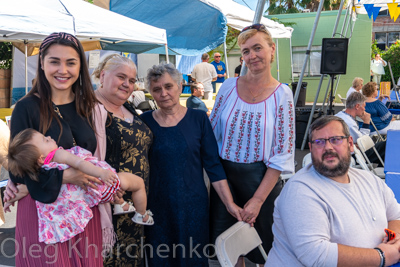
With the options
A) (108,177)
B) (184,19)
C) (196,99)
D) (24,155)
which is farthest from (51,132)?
(184,19)

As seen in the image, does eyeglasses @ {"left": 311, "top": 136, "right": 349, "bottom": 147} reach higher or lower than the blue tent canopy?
lower

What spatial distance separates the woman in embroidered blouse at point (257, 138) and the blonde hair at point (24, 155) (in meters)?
1.16

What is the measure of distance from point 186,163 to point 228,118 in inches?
15.2

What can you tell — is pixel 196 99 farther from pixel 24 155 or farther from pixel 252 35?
pixel 24 155

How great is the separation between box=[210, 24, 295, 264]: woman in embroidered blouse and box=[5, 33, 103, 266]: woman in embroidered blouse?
862mm

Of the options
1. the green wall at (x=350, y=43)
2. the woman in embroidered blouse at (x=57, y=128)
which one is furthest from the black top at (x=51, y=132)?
the green wall at (x=350, y=43)

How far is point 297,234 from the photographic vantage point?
1.82 m

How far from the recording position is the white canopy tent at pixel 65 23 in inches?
195

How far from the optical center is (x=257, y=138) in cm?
244

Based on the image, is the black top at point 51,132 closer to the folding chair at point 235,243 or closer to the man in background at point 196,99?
the folding chair at point 235,243

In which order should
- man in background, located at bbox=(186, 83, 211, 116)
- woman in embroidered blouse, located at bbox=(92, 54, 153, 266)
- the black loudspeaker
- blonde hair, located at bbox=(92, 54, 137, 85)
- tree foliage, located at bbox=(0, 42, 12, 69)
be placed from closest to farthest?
1. woman in embroidered blouse, located at bbox=(92, 54, 153, 266)
2. blonde hair, located at bbox=(92, 54, 137, 85)
3. man in background, located at bbox=(186, 83, 211, 116)
4. the black loudspeaker
5. tree foliage, located at bbox=(0, 42, 12, 69)

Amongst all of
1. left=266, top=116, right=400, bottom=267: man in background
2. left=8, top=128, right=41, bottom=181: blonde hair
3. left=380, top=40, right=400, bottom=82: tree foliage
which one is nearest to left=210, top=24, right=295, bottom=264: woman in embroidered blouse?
left=266, top=116, right=400, bottom=267: man in background

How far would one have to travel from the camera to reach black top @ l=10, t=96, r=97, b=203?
1721 millimetres

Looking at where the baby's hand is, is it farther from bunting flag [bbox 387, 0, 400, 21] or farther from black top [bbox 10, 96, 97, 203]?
bunting flag [bbox 387, 0, 400, 21]
